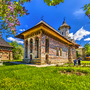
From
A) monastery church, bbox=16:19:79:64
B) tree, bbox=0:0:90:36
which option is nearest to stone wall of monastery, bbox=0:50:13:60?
monastery church, bbox=16:19:79:64

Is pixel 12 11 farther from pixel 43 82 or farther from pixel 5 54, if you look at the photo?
pixel 5 54

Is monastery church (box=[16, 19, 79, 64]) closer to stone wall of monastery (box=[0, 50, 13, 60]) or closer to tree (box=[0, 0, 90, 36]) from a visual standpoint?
tree (box=[0, 0, 90, 36])

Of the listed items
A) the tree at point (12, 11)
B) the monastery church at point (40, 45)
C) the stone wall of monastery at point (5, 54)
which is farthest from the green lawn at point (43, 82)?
the stone wall of monastery at point (5, 54)

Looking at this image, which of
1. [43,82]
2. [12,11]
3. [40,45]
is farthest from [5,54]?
[43,82]

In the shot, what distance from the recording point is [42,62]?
10000 millimetres

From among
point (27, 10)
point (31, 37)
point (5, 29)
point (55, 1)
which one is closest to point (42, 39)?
point (31, 37)

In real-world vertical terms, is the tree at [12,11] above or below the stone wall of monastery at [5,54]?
above

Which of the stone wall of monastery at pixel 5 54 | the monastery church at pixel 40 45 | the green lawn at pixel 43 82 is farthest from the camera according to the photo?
the stone wall of monastery at pixel 5 54

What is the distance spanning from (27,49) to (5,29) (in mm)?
7595

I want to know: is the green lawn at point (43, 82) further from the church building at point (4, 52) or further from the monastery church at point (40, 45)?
the church building at point (4, 52)

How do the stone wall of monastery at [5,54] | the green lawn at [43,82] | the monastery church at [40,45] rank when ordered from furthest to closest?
the stone wall of monastery at [5,54]
the monastery church at [40,45]
the green lawn at [43,82]

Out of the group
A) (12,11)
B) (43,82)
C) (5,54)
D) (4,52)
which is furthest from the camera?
(5,54)

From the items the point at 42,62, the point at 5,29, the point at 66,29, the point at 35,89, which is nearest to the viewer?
the point at 35,89

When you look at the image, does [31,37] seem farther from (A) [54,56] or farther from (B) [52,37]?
(A) [54,56]
